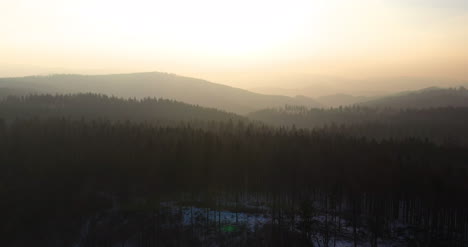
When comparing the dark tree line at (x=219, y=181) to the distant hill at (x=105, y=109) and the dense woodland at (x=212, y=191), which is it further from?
the distant hill at (x=105, y=109)

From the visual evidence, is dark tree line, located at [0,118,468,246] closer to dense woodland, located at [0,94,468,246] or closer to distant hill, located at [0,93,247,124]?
dense woodland, located at [0,94,468,246]

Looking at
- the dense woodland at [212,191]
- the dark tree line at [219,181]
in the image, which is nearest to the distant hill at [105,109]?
the dense woodland at [212,191]

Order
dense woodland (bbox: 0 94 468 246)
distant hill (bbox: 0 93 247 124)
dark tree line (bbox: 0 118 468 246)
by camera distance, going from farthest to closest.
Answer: distant hill (bbox: 0 93 247 124) < dark tree line (bbox: 0 118 468 246) < dense woodland (bbox: 0 94 468 246)

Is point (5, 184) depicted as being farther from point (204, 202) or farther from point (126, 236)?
point (204, 202)

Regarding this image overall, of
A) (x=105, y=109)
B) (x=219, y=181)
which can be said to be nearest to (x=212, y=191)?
(x=219, y=181)

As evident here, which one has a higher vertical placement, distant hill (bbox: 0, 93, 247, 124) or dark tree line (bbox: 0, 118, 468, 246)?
distant hill (bbox: 0, 93, 247, 124)

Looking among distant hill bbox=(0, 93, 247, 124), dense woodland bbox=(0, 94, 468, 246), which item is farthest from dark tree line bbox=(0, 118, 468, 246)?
distant hill bbox=(0, 93, 247, 124)
